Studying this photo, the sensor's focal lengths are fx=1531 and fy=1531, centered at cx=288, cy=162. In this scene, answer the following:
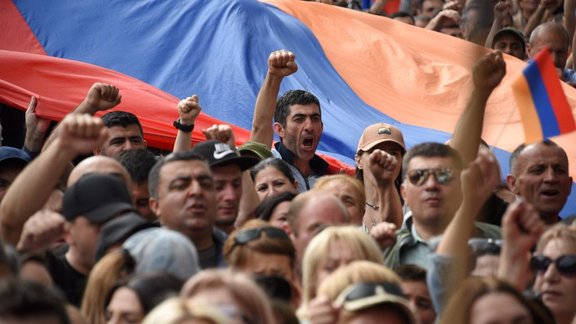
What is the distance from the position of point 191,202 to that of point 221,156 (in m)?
0.69

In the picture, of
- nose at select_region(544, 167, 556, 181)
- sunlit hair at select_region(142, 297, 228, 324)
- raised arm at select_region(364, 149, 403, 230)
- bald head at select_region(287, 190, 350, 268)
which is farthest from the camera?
nose at select_region(544, 167, 556, 181)

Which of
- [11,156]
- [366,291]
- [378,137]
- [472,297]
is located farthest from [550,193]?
[366,291]

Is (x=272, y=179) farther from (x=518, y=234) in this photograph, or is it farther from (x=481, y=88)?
(x=518, y=234)

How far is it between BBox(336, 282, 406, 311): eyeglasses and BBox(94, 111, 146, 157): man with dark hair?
→ 126 inches

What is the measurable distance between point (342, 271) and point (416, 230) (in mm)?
1707

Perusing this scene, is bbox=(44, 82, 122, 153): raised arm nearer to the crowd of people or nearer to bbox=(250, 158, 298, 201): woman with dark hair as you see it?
the crowd of people

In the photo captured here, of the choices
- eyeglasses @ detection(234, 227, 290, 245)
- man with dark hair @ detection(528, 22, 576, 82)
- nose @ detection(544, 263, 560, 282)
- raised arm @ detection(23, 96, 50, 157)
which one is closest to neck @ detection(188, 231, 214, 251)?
eyeglasses @ detection(234, 227, 290, 245)

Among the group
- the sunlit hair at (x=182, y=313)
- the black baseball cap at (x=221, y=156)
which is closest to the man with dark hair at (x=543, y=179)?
the black baseball cap at (x=221, y=156)

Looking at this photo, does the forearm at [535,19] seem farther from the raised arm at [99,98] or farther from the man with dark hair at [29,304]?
the man with dark hair at [29,304]

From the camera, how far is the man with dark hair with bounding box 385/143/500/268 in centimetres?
679

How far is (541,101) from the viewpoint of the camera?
21.3 ft

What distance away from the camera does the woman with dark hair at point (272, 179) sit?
7.71 m

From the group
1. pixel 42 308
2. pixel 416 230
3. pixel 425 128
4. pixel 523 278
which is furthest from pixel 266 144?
pixel 42 308

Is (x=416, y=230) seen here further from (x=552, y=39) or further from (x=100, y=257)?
(x=552, y=39)
